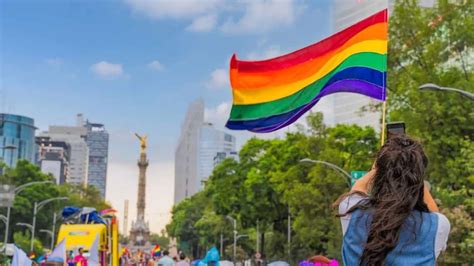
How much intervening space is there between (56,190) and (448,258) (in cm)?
5880

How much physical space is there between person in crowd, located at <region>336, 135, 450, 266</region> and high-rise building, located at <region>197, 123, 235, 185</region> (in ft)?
492

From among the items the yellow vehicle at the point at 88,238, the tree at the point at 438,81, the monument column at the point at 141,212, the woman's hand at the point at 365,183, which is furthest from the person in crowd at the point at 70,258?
the monument column at the point at 141,212

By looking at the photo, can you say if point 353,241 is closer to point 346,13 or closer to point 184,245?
point 346,13

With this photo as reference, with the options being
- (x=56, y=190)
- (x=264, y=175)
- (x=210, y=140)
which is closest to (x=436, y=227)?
(x=264, y=175)

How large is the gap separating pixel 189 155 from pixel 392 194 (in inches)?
6354

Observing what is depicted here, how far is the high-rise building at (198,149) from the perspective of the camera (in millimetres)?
155875

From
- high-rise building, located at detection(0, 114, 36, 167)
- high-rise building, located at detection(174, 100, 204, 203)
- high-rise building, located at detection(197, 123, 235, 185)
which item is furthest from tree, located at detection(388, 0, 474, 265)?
high-rise building, located at detection(174, 100, 204, 203)

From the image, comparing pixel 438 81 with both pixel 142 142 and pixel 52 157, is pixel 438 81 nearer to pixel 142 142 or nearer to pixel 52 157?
pixel 142 142

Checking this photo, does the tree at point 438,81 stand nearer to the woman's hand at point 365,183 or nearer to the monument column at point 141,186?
the woman's hand at point 365,183

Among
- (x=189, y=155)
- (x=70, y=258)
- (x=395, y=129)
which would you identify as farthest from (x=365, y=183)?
(x=189, y=155)

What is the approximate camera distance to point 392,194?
9.21ft

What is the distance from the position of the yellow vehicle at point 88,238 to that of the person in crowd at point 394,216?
18294mm

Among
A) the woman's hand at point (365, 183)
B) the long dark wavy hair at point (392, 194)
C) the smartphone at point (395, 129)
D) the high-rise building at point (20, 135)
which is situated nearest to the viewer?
the long dark wavy hair at point (392, 194)

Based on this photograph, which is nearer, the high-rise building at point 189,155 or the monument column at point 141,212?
the monument column at point 141,212
